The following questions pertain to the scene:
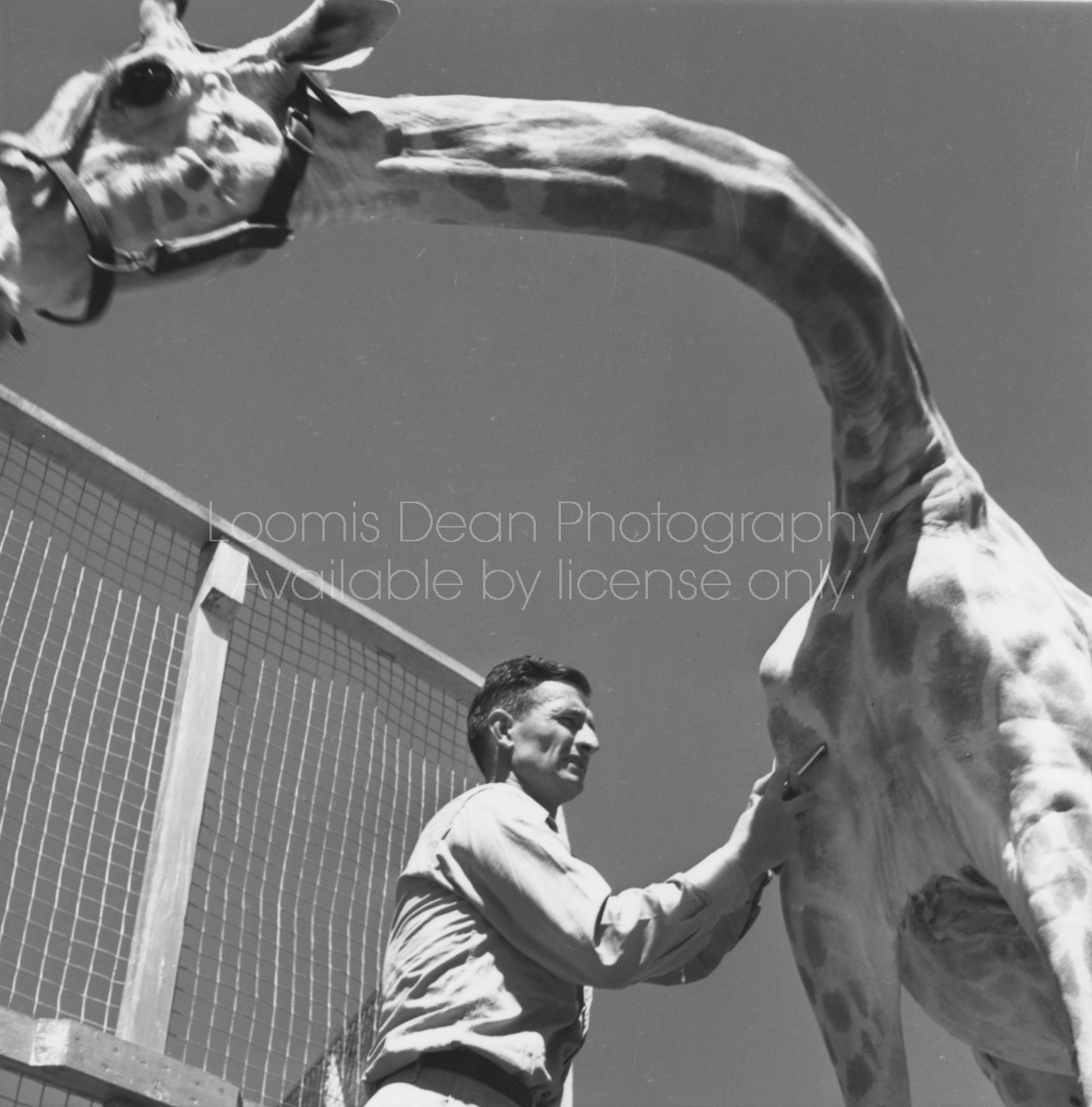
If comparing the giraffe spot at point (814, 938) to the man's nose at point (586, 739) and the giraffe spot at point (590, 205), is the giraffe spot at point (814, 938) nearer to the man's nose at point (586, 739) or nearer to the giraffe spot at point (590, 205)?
the man's nose at point (586, 739)

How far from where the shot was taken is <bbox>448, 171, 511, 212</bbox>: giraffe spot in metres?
3.36

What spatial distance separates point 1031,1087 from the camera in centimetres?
353

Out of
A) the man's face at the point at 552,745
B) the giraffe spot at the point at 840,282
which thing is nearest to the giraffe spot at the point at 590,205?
the giraffe spot at the point at 840,282

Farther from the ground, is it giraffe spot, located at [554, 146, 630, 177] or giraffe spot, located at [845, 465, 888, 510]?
giraffe spot, located at [554, 146, 630, 177]

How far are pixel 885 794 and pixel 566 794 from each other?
2.10 feet

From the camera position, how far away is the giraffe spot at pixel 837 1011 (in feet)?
10.6

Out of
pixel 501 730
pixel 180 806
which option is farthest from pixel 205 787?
pixel 501 730

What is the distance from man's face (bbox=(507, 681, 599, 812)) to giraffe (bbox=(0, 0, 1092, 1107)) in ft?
1.34

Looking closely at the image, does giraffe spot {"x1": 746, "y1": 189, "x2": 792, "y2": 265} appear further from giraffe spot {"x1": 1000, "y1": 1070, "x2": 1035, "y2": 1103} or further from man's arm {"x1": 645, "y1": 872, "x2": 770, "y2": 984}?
giraffe spot {"x1": 1000, "y1": 1070, "x2": 1035, "y2": 1103}

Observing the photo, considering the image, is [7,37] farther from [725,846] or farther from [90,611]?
[725,846]

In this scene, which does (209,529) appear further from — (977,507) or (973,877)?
(973,877)

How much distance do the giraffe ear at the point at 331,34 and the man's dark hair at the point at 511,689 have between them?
1.34 metres

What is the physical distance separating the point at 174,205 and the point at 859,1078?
86.6 inches

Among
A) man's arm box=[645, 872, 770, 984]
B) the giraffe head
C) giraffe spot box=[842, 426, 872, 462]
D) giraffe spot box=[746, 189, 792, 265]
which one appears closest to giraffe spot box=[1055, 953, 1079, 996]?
man's arm box=[645, 872, 770, 984]
